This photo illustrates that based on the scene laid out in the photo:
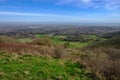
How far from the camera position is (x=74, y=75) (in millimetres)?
8711

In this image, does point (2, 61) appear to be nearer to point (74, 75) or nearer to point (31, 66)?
point (31, 66)

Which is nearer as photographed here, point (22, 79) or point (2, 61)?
point (22, 79)

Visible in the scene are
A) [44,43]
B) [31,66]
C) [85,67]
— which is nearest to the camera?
[31,66]

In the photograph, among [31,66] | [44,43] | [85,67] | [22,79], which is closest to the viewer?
[22,79]

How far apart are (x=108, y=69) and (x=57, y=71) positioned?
8.31 feet

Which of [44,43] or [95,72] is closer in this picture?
[95,72]

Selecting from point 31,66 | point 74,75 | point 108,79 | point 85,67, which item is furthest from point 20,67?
point 108,79

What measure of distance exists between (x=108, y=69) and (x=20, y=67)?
14.4 ft

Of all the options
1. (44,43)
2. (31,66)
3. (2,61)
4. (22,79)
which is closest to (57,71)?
(31,66)

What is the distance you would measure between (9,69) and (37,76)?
1496 mm

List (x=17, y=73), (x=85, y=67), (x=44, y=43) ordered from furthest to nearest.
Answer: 1. (x=44, y=43)
2. (x=85, y=67)
3. (x=17, y=73)

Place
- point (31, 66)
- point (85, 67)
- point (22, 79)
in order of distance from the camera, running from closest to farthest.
A: point (22, 79)
point (31, 66)
point (85, 67)

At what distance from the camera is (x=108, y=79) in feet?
28.2

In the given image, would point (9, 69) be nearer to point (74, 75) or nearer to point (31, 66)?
point (31, 66)
